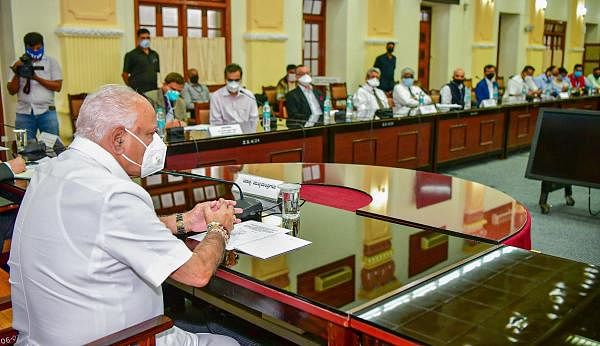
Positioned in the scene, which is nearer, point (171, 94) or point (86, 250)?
point (86, 250)

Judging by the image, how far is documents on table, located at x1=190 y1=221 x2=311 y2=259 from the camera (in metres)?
1.74

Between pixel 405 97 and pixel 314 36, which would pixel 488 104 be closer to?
pixel 405 97

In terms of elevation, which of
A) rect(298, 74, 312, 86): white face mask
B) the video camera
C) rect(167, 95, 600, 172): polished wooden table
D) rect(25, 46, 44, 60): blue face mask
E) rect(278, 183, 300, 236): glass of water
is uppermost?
rect(25, 46, 44, 60): blue face mask

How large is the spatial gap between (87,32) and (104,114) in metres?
5.96

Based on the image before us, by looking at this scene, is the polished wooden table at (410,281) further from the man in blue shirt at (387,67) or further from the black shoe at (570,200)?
the man in blue shirt at (387,67)

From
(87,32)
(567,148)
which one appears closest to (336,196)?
(567,148)

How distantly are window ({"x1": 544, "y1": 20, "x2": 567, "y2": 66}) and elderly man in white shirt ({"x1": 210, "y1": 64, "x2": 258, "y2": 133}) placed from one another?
12.3 metres

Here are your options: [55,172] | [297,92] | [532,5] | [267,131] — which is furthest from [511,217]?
[532,5]

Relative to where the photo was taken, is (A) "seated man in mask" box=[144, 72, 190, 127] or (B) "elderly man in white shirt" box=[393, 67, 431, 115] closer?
(A) "seated man in mask" box=[144, 72, 190, 127]

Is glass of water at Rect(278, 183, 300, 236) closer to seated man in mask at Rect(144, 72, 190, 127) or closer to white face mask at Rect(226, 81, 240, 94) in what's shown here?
seated man in mask at Rect(144, 72, 190, 127)

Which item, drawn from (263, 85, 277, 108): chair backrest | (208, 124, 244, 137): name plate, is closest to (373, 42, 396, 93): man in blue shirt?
(263, 85, 277, 108): chair backrest

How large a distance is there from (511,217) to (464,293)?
101 cm

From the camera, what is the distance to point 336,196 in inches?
107

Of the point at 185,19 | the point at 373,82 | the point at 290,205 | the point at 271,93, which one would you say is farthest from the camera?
the point at 271,93
